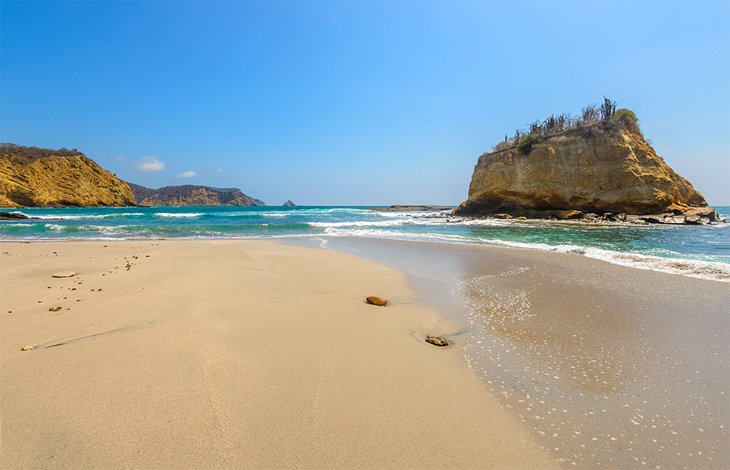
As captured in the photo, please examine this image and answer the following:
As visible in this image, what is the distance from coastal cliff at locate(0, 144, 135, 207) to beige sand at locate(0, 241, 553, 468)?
258 ft

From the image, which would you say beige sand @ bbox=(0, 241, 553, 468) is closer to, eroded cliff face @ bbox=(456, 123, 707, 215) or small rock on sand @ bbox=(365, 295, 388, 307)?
small rock on sand @ bbox=(365, 295, 388, 307)

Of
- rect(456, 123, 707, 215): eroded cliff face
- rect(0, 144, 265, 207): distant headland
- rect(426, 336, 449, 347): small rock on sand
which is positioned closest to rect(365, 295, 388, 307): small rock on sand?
rect(426, 336, 449, 347): small rock on sand

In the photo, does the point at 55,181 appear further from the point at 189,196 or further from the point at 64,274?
the point at 64,274

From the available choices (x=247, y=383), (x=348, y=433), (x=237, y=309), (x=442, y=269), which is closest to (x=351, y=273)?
(x=442, y=269)

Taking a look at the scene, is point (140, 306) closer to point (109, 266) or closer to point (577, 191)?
point (109, 266)

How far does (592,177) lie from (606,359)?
35375 mm

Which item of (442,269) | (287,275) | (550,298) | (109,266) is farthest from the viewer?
(442,269)

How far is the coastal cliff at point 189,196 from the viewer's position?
137125 mm

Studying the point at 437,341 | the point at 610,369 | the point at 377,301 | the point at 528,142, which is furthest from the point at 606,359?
the point at 528,142

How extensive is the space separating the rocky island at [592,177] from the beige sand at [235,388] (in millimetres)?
34543

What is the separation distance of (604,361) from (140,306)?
6429 mm

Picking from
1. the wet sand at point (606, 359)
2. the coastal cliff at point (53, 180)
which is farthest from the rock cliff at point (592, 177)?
the coastal cliff at point (53, 180)

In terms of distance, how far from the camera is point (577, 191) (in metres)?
32.8

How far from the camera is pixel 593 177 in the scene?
1260 inches
